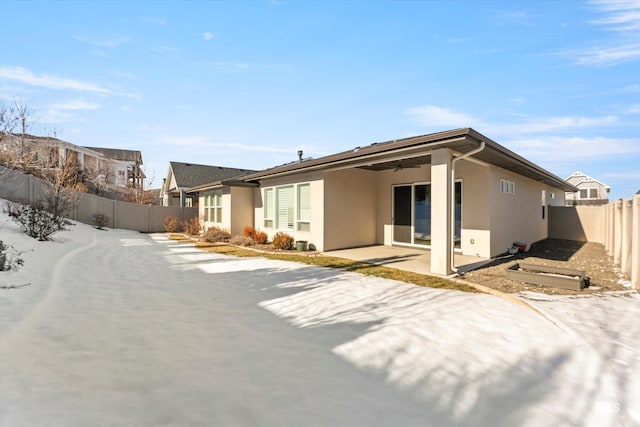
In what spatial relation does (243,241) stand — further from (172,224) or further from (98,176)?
(98,176)

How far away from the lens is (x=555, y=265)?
8.60 m

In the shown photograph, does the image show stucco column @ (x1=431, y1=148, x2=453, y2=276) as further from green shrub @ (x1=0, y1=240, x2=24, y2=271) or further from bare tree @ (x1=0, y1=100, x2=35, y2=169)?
bare tree @ (x1=0, y1=100, x2=35, y2=169)

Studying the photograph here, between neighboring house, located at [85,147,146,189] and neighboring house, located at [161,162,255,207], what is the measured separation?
8.74m

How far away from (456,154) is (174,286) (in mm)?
7020

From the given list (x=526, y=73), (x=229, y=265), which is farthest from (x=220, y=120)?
(x=526, y=73)

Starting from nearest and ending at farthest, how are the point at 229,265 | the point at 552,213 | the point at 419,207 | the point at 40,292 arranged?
the point at 40,292 → the point at 229,265 → the point at 419,207 → the point at 552,213

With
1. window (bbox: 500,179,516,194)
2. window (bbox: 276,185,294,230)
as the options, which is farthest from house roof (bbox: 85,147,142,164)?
window (bbox: 500,179,516,194)

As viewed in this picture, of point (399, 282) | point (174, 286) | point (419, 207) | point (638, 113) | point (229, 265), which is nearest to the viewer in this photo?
point (174, 286)

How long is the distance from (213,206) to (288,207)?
7.20 metres

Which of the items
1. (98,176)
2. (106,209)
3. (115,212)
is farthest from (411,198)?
(98,176)

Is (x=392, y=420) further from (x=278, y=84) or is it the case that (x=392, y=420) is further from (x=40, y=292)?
(x=278, y=84)

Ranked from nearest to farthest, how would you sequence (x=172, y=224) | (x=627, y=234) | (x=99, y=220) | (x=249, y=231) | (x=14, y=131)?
(x=627, y=234), (x=14, y=131), (x=249, y=231), (x=99, y=220), (x=172, y=224)

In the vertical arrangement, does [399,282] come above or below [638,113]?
below

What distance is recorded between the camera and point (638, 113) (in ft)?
43.5
